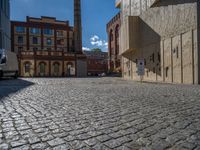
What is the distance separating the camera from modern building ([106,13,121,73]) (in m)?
53.9

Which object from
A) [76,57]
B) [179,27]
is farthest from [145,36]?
[76,57]

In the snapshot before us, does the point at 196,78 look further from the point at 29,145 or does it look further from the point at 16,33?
the point at 16,33

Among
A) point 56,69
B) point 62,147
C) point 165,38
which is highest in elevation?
point 165,38

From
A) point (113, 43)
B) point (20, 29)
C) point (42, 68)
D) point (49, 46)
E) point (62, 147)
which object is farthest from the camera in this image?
point (49, 46)

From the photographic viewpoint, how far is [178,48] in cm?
1574

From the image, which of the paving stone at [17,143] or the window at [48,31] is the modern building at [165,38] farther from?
the window at [48,31]

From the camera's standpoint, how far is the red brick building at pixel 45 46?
45219 millimetres

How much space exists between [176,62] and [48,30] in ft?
174

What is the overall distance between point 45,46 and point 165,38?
5081 cm

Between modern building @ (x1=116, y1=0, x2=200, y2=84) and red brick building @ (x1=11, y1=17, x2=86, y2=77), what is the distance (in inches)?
1001

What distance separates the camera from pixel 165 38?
17594 mm

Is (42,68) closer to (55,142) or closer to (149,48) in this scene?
(149,48)

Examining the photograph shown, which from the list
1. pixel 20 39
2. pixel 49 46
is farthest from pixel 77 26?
pixel 20 39

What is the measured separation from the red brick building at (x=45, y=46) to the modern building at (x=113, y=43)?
31.8 feet
